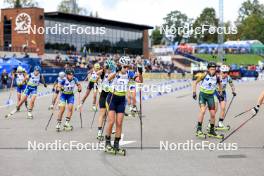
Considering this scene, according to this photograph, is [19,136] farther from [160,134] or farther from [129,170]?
[129,170]

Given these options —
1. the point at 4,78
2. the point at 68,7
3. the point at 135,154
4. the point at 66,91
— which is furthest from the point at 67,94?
the point at 68,7

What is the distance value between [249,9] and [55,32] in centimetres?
10533

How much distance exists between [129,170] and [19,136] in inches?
214

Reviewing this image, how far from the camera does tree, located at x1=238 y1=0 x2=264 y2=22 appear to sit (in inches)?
6053

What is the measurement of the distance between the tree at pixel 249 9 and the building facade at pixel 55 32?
286 ft

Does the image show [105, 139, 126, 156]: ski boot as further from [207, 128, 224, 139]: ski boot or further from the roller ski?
[207, 128, 224, 139]: ski boot

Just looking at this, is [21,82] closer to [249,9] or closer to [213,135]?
[213,135]

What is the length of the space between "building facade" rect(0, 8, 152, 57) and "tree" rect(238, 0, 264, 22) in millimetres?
87162

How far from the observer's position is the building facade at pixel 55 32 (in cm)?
5925

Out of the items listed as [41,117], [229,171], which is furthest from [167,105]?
[229,171]

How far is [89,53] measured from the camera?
216ft

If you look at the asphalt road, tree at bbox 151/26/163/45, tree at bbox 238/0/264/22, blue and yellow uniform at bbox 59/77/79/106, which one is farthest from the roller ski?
tree at bbox 238/0/264/22

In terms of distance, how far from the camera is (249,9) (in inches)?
6122

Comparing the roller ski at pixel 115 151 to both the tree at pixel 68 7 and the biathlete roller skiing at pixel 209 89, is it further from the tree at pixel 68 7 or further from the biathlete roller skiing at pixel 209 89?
the tree at pixel 68 7
